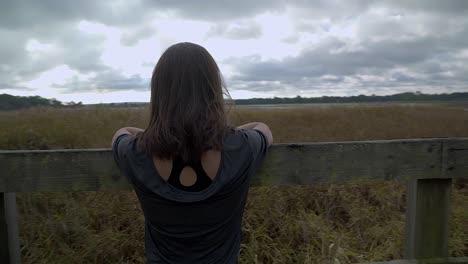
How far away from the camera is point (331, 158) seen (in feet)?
5.45

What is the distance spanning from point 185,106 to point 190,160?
0.20m

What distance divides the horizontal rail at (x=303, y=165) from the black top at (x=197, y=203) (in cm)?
28

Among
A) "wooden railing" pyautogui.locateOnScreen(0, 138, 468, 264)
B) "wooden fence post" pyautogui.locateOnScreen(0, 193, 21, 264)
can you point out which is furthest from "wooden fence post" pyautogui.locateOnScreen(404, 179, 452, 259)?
"wooden fence post" pyautogui.locateOnScreen(0, 193, 21, 264)

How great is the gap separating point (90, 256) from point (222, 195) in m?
2.10

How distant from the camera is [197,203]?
121 centimetres

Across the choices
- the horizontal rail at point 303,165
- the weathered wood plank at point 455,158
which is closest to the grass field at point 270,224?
the horizontal rail at point 303,165

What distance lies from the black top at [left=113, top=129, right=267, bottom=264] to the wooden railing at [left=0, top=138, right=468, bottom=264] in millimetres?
296

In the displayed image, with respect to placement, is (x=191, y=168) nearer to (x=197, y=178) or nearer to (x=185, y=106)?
(x=197, y=178)

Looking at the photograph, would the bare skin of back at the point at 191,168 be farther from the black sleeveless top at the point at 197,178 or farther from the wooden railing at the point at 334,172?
the wooden railing at the point at 334,172

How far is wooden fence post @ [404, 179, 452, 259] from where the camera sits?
5.74 feet

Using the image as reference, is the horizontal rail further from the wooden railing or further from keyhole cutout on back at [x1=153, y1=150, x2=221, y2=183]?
keyhole cutout on back at [x1=153, y1=150, x2=221, y2=183]

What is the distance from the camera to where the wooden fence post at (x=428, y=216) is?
1748mm

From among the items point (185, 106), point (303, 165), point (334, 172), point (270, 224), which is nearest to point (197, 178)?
point (185, 106)

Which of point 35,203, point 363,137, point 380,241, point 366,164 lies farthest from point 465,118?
point 35,203
